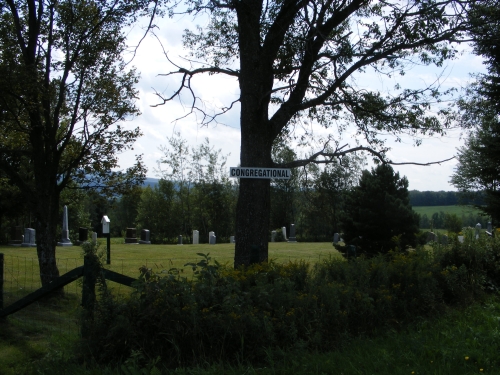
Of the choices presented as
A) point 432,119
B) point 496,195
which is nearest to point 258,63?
point 432,119

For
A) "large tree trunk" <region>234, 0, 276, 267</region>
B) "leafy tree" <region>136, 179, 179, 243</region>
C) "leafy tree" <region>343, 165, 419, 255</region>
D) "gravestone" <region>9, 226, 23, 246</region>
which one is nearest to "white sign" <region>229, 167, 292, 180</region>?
"large tree trunk" <region>234, 0, 276, 267</region>

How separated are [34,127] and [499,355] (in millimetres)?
8368

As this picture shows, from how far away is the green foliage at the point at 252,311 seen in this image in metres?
5.20

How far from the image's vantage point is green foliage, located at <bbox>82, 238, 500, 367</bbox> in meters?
5.20

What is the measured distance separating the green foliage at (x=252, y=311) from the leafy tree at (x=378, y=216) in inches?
464

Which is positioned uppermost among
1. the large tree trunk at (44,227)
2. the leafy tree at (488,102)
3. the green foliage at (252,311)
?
the leafy tree at (488,102)

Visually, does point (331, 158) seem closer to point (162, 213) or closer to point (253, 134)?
point (253, 134)

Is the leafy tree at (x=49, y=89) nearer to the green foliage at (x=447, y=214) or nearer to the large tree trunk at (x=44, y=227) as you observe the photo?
the large tree trunk at (x=44, y=227)

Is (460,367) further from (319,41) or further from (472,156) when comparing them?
(472,156)

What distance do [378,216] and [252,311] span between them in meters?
14.3

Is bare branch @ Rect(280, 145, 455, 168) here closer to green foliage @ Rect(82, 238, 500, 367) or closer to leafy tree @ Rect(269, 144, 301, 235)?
green foliage @ Rect(82, 238, 500, 367)

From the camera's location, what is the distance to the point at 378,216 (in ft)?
62.1

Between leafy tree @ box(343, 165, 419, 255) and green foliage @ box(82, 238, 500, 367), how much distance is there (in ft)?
38.7

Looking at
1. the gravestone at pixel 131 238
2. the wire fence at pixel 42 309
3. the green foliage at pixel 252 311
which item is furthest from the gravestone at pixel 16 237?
the green foliage at pixel 252 311
